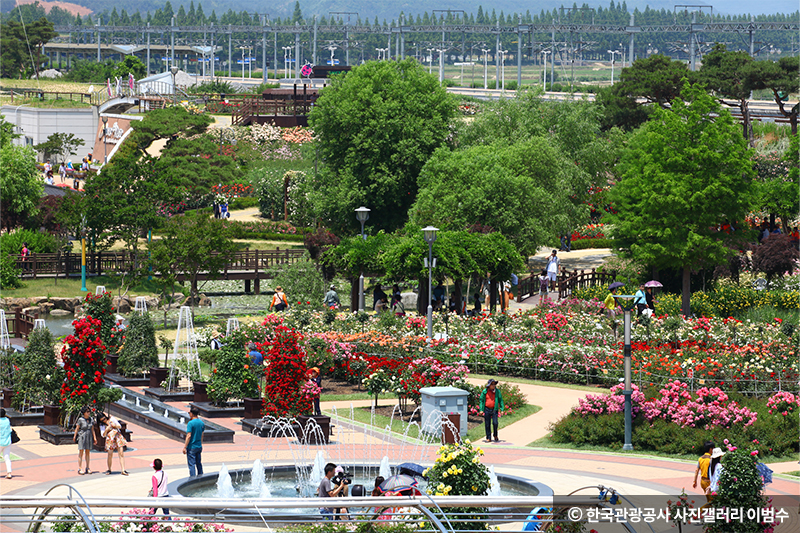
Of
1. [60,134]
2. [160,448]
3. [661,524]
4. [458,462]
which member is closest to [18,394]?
[160,448]

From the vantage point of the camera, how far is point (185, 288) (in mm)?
50000

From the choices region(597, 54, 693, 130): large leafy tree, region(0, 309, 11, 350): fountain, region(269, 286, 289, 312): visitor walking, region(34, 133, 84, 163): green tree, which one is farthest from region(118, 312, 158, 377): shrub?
region(34, 133, 84, 163): green tree

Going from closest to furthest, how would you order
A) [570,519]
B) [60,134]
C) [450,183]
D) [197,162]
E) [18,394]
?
[570,519] → [18,394] → [450,183] → [197,162] → [60,134]

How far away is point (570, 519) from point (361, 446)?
36.9ft

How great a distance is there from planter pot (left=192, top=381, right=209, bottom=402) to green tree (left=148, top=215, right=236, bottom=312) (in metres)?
15.8

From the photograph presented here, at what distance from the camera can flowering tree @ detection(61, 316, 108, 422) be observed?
22.6m

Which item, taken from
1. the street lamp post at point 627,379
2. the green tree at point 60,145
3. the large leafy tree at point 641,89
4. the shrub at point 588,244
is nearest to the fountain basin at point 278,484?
the street lamp post at point 627,379

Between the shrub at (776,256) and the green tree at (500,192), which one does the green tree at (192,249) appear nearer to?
the green tree at (500,192)

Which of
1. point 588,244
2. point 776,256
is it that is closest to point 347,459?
point 776,256

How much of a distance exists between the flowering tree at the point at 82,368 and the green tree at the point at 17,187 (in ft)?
119

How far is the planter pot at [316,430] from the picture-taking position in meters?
23.4

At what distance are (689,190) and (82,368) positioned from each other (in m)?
23.9

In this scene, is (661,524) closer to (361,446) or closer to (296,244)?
(361,446)

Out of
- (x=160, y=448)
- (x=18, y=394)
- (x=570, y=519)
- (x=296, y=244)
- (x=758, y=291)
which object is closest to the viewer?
(x=570, y=519)
